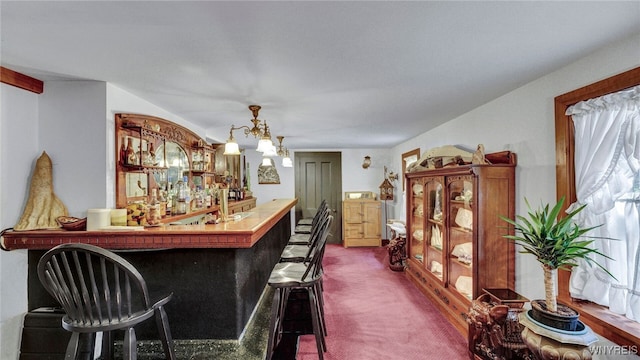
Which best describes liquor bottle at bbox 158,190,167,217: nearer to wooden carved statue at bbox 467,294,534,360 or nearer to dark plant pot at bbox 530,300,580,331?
wooden carved statue at bbox 467,294,534,360

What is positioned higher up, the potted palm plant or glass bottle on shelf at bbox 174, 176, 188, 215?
glass bottle on shelf at bbox 174, 176, 188, 215

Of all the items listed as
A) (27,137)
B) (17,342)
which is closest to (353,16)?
(27,137)

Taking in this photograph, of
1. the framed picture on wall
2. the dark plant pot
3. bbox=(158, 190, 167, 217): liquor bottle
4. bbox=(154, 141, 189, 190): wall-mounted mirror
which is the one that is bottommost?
the dark plant pot

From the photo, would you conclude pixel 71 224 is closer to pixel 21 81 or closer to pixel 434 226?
pixel 21 81

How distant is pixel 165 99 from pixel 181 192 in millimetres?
979

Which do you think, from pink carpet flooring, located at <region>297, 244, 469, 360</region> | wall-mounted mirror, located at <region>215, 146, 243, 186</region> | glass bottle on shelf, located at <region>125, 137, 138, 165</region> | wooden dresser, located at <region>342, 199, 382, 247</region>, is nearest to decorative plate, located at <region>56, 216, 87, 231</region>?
glass bottle on shelf, located at <region>125, 137, 138, 165</region>

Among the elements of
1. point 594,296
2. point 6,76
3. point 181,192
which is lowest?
point 594,296

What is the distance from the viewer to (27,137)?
2.16 meters

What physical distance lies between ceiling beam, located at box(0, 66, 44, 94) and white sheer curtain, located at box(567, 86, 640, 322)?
3.82 m

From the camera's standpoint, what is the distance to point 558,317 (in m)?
1.53

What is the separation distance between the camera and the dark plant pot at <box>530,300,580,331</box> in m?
1.51

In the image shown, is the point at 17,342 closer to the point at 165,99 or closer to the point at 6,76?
the point at 6,76

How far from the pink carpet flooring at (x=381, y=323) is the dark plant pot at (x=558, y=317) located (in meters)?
0.88

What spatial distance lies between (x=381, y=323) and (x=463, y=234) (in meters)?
1.18
